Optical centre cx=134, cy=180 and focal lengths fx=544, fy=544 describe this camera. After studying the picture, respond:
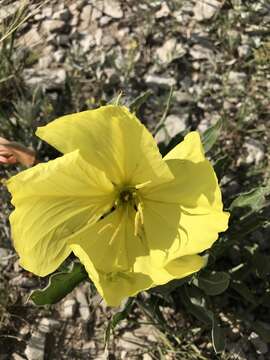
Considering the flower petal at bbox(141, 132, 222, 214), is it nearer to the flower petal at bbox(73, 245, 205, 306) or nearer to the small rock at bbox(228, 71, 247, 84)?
the flower petal at bbox(73, 245, 205, 306)

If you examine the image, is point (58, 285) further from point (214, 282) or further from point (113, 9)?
point (113, 9)

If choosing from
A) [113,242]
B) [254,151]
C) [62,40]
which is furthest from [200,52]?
[113,242]

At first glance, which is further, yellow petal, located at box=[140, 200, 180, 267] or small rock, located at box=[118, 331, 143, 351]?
small rock, located at box=[118, 331, 143, 351]

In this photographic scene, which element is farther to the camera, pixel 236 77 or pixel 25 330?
pixel 236 77

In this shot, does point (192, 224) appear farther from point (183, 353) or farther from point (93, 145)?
point (183, 353)

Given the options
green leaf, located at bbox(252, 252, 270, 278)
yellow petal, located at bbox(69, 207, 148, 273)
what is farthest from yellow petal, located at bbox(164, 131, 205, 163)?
green leaf, located at bbox(252, 252, 270, 278)

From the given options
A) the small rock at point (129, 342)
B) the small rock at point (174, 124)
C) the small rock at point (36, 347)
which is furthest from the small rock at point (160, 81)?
the small rock at point (36, 347)
